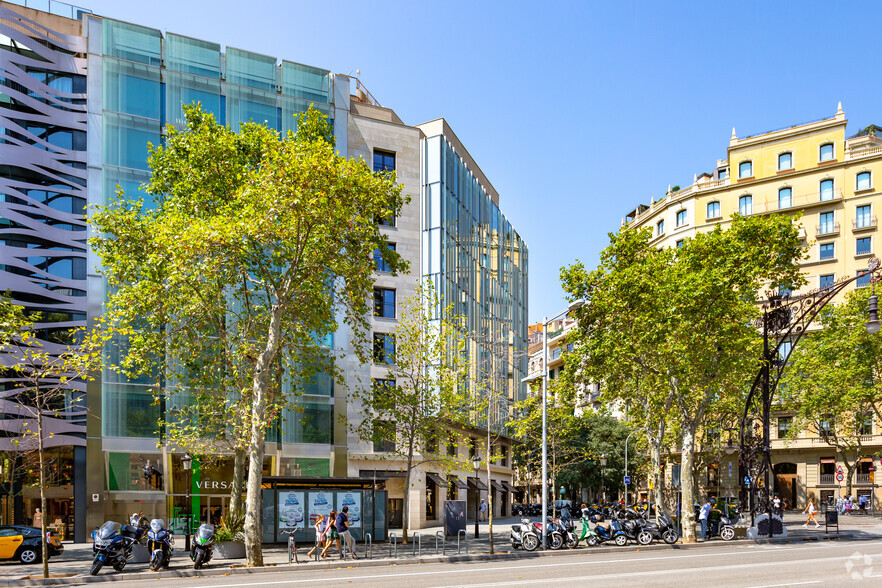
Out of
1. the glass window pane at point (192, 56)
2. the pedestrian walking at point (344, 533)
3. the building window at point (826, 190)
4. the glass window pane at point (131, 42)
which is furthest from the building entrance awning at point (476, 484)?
the building window at point (826, 190)

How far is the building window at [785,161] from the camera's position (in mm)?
69000

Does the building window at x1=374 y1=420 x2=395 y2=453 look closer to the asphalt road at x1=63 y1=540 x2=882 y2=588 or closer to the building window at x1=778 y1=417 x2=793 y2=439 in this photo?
the asphalt road at x1=63 y1=540 x2=882 y2=588

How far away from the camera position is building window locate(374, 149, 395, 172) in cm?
4524

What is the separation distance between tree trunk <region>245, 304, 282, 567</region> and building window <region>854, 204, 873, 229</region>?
186 ft

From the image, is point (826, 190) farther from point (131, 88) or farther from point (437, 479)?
point (131, 88)

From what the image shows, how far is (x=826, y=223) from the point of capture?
66750 millimetres

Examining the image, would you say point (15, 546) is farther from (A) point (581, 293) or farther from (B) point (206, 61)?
(B) point (206, 61)

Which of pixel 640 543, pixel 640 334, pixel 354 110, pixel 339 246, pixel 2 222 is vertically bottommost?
pixel 640 543

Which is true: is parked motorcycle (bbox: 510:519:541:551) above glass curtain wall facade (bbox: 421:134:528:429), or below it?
below

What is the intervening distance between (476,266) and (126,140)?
23369mm

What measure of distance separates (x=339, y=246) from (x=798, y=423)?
46177 millimetres

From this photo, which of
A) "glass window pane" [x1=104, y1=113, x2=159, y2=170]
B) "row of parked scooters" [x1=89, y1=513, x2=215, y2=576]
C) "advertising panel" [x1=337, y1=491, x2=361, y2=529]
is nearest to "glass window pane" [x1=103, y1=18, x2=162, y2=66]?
"glass window pane" [x1=104, y1=113, x2=159, y2=170]

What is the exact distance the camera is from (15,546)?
1008 inches

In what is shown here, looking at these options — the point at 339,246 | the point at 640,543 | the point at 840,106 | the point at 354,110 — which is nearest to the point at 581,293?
the point at 640,543
